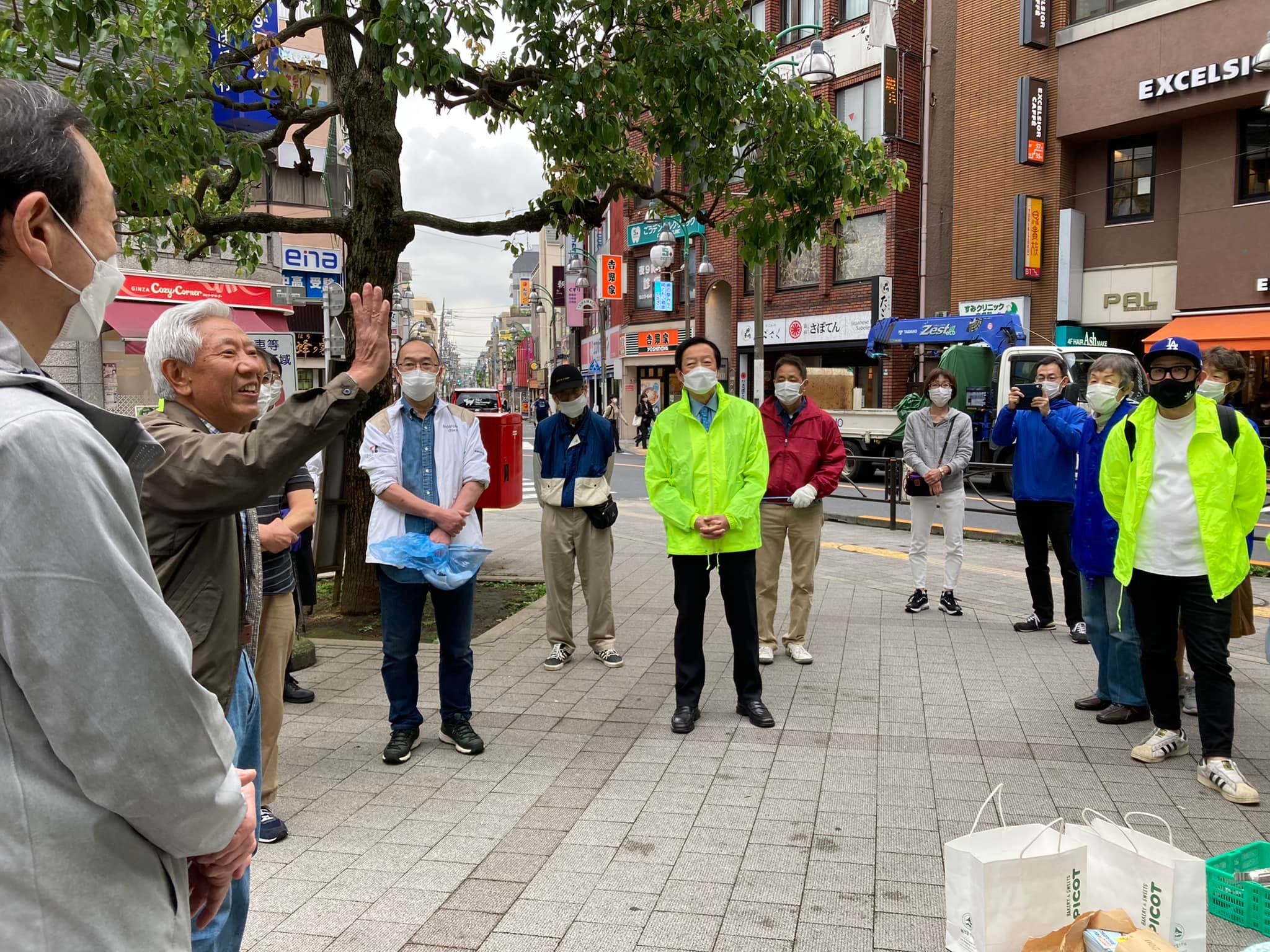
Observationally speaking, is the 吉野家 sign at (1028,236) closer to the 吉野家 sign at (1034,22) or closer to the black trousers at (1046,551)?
the 吉野家 sign at (1034,22)

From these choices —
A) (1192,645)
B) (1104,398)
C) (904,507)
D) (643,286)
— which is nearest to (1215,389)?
(1104,398)

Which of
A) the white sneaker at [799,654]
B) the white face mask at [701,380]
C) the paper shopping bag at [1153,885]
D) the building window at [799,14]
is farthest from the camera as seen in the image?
the building window at [799,14]

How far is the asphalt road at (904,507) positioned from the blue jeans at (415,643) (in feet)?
24.4

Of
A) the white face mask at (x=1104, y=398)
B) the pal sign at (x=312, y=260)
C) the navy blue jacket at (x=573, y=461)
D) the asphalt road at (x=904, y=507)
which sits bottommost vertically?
the asphalt road at (x=904, y=507)

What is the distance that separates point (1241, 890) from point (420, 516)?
3505 millimetres

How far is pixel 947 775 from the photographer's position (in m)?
4.42

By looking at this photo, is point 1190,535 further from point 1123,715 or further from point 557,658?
point 557,658

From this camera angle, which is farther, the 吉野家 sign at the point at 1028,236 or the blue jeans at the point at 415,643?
the 吉野家 sign at the point at 1028,236

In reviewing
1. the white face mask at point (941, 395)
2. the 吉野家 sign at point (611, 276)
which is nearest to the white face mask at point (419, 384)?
the white face mask at point (941, 395)

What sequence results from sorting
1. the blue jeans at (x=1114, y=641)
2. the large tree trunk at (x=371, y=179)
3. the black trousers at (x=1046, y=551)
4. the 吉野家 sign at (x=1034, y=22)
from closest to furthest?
the blue jeans at (x=1114, y=641) < the black trousers at (x=1046, y=551) < the large tree trunk at (x=371, y=179) < the 吉野家 sign at (x=1034, y=22)

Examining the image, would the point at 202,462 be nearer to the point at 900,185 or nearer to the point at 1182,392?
the point at 1182,392

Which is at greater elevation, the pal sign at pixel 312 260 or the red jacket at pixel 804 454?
the pal sign at pixel 312 260

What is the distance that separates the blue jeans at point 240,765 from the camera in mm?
2029

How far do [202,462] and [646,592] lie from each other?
23.0ft
